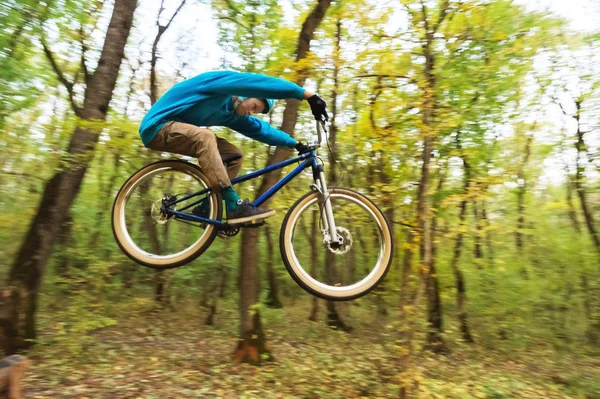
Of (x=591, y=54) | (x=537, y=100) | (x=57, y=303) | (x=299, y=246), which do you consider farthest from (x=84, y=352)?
(x=591, y=54)

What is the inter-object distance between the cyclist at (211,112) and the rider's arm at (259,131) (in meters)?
0.17

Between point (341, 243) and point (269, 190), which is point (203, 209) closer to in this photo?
point (269, 190)

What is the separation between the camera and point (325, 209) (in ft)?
10.6

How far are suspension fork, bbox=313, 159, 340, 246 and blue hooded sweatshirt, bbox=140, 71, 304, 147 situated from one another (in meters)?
0.64

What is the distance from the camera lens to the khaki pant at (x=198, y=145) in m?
3.13

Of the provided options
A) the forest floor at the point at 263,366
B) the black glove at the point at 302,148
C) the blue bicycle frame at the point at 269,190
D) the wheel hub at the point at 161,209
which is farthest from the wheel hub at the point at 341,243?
the forest floor at the point at 263,366

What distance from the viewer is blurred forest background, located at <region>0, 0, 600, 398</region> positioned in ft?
17.2

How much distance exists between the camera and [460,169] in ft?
28.4

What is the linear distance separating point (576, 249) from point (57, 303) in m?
12.6

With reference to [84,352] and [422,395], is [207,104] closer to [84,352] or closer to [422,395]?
[422,395]

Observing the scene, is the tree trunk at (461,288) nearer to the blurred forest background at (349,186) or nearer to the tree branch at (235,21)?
the blurred forest background at (349,186)

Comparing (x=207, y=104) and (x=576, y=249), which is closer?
(x=207, y=104)

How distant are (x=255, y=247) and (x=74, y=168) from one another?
2.62m

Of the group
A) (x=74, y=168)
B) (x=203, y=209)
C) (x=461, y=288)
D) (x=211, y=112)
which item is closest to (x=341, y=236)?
(x=203, y=209)
